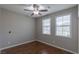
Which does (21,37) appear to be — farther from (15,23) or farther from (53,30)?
(53,30)

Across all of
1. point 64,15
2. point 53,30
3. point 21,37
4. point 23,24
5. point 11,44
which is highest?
point 64,15

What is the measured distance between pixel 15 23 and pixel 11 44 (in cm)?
82

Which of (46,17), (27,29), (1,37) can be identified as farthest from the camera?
(46,17)

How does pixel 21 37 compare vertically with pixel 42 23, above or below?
below

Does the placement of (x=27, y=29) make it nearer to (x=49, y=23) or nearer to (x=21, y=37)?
(x=21, y=37)

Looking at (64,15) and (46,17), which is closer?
(64,15)

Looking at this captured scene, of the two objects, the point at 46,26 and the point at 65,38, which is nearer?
the point at 65,38

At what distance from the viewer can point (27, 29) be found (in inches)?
95.9

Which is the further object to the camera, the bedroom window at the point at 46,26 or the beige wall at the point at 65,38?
the bedroom window at the point at 46,26

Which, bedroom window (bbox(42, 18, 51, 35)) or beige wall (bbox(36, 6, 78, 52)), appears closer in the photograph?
beige wall (bbox(36, 6, 78, 52))

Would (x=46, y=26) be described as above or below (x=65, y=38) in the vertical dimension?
above
